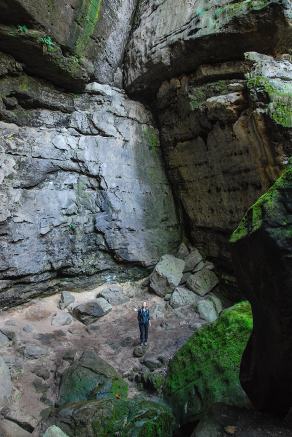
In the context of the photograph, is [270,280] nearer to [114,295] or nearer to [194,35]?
[114,295]

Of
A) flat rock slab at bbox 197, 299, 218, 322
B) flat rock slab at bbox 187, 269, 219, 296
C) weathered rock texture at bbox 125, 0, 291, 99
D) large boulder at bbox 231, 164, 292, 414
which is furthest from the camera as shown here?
flat rock slab at bbox 187, 269, 219, 296

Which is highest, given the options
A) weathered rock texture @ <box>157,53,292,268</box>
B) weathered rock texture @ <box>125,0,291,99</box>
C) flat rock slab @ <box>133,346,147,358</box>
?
weathered rock texture @ <box>125,0,291,99</box>

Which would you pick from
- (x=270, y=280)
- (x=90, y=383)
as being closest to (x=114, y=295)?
(x=90, y=383)

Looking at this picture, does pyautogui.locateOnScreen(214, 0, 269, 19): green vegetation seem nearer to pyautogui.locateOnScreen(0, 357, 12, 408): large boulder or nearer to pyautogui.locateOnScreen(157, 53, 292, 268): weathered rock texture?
pyautogui.locateOnScreen(157, 53, 292, 268): weathered rock texture

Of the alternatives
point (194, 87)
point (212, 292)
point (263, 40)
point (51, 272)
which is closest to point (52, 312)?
point (51, 272)

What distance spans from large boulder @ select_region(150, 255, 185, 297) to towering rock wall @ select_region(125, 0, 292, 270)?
1.14 meters

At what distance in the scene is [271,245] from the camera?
2.58m

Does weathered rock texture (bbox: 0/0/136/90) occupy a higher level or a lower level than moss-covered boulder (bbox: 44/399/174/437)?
higher

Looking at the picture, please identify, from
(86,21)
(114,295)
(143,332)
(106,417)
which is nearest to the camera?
(106,417)

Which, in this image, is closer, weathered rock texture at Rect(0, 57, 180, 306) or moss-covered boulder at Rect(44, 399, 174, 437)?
moss-covered boulder at Rect(44, 399, 174, 437)

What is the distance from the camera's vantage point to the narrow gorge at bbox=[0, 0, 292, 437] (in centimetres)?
542

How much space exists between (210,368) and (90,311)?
13.8ft

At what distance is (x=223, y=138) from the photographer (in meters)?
8.80

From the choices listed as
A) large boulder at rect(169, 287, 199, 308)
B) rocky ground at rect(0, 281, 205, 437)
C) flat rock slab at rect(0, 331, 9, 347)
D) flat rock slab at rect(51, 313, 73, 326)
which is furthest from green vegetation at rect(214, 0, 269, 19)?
flat rock slab at rect(0, 331, 9, 347)
